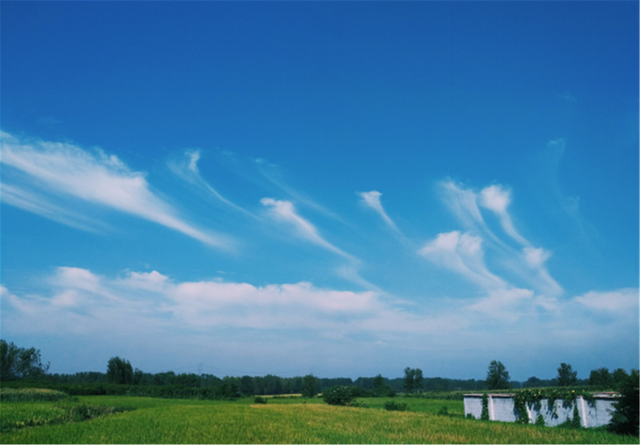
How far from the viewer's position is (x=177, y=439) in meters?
18.8

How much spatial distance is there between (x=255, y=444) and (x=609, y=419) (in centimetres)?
1556

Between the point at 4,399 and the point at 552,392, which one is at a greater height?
the point at 552,392

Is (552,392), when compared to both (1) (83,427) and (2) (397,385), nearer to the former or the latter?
(1) (83,427)

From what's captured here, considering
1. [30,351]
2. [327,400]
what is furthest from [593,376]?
[30,351]

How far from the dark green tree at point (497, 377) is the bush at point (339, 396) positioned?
199ft

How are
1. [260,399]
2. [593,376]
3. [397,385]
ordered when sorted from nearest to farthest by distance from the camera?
[260,399], [593,376], [397,385]

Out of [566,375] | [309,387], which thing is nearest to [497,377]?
[566,375]

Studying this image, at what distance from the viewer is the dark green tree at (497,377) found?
95.9 meters

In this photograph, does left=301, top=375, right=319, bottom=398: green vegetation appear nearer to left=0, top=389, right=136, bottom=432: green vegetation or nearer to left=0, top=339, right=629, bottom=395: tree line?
left=0, top=339, right=629, bottom=395: tree line

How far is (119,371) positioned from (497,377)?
8569 cm

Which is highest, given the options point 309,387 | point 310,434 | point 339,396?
point 310,434

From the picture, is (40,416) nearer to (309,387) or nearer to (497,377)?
(309,387)

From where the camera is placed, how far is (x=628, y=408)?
17.1m

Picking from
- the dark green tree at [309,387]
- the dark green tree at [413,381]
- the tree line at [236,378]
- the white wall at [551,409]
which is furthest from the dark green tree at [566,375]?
the white wall at [551,409]
